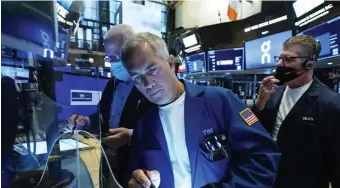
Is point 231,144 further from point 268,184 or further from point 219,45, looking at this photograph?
point 219,45

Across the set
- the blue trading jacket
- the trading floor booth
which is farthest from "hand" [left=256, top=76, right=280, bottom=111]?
the trading floor booth

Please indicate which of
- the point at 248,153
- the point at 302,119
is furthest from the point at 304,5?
the point at 248,153

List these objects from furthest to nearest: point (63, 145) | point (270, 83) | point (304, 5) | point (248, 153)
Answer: point (304, 5) → point (270, 83) → point (63, 145) → point (248, 153)

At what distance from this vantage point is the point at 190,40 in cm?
408

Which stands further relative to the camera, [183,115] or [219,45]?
[219,45]

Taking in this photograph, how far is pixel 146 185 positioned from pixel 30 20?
67 centimetres

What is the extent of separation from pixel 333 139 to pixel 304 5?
2.26 meters

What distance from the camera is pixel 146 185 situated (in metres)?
0.94

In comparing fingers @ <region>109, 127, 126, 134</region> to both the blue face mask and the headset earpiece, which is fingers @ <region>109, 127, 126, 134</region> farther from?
the headset earpiece

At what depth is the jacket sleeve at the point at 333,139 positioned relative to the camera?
145 centimetres

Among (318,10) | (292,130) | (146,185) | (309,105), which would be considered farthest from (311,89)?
(318,10)

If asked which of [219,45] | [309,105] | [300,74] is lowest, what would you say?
[309,105]

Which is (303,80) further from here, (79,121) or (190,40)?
(190,40)

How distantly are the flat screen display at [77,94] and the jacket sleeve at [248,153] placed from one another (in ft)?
2.21
